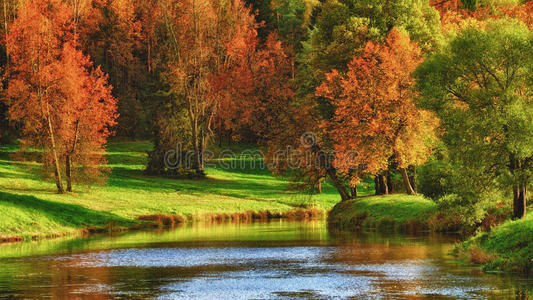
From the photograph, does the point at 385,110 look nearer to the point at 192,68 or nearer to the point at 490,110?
the point at 490,110

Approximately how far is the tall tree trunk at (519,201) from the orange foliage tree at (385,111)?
1982cm

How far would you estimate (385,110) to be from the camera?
58.4 metres

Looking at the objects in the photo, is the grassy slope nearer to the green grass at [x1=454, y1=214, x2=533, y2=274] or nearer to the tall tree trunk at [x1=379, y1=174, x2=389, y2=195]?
the tall tree trunk at [x1=379, y1=174, x2=389, y2=195]

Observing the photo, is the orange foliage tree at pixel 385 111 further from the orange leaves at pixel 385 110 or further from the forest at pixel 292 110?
the forest at pixel 292 110

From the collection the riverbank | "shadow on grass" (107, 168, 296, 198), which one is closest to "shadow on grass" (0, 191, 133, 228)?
"shadow on grass" (107, 168, 296, 198)

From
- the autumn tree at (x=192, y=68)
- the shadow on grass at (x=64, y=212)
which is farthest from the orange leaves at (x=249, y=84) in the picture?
the shadow on grass at (x=64, y=212)

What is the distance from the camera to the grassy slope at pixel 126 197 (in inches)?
2178

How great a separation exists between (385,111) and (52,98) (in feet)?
103

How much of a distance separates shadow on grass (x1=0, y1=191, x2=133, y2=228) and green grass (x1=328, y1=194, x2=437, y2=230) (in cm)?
1812

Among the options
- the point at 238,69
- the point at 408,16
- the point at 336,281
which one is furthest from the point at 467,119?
the point at 238,69

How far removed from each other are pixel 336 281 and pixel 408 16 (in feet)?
126

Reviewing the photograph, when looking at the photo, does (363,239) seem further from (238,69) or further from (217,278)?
(238,69)

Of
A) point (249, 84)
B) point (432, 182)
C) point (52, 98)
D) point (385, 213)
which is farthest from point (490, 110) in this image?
point (249, 84)

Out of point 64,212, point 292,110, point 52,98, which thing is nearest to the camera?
point 64,212
